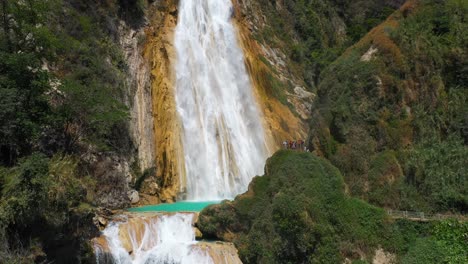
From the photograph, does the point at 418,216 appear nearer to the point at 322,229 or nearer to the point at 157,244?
the point at 322,229

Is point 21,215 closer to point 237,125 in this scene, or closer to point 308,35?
point 237,125

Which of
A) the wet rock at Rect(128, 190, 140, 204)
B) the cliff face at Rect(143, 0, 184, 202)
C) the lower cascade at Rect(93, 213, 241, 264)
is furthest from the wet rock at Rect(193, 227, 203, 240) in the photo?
the cliff face at Rect(143, 0, 184, 202)

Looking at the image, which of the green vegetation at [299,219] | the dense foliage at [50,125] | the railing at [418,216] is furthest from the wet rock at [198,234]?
the railing at [418,216]

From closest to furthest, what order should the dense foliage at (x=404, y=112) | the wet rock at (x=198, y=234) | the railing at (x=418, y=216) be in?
1. the railing at (x=418, y=216)
2. the dense foliage at (x=404, y=112)
3. the wet rock at (x=198, y=234)

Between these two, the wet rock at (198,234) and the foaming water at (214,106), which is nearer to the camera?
the wet rock at (198,234)

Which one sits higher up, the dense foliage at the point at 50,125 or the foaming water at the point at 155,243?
the dense foliage at the point at 50,125

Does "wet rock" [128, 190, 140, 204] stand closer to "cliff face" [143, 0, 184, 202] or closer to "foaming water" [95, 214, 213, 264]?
"cliff face" [143, 0, 184, 202]

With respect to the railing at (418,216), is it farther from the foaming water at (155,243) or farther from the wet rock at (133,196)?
the wet rock at (133,196)
